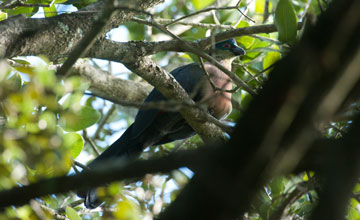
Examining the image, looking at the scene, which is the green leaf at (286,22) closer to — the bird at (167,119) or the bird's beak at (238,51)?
the bird at (167,119)

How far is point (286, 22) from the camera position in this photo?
2.64 meters

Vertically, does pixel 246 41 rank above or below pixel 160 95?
above

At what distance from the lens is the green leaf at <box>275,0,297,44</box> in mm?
2621

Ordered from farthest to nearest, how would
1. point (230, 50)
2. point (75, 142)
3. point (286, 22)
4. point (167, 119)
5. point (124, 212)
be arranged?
point (230, 50), point (167, 119), point (75, 142), point (286, 22), point (124, 212)

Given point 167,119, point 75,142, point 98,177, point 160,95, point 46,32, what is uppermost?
point 46,32

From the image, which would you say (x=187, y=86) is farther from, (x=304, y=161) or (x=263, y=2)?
(x=304, y=161)

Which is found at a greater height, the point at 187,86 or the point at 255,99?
the point at 255,99

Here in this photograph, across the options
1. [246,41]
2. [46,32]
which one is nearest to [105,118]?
[246,41]

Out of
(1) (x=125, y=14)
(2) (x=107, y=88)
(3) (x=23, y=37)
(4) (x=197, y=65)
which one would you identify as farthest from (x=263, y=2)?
(3) (x=23, y=37)

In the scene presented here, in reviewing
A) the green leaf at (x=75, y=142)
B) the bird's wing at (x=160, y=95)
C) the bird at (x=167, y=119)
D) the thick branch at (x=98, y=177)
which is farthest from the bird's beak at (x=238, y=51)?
the thick branch at (x=98, y=177)

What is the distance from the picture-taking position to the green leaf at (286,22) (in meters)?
2.62

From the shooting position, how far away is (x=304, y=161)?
131 centimetres

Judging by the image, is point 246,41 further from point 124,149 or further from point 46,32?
point 46,32

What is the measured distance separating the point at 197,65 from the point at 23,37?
2571 mm
